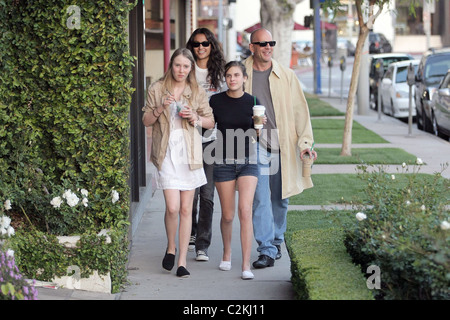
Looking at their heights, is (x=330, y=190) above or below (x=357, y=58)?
below

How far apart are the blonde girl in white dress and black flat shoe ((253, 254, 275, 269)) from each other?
1.99 feet

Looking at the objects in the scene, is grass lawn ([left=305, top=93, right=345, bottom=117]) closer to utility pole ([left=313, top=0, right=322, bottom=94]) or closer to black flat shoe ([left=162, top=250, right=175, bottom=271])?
utility pole ([left=313, top=0, right=322, bottom=94])

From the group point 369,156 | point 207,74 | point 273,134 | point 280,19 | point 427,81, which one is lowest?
point 369,156

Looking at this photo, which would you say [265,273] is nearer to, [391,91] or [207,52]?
[207,52]

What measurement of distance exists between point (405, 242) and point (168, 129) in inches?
92.6

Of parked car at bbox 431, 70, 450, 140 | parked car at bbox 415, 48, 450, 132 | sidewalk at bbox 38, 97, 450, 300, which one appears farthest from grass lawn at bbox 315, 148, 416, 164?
sidewalk at bbox 38, 97, 450, 300

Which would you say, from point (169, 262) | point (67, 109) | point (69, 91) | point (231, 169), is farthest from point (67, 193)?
point (231, 169)

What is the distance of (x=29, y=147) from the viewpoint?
6.55 meters

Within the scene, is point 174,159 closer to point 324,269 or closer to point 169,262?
point 169,262

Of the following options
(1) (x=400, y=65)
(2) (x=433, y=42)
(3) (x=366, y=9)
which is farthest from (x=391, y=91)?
(2) (x=433, y=42)

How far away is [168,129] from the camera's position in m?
6.68

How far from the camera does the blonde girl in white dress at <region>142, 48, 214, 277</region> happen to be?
21.9 ft

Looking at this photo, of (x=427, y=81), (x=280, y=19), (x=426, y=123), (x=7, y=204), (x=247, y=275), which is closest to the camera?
(x=7, y=204)
